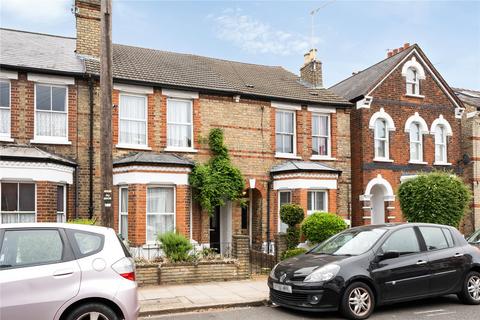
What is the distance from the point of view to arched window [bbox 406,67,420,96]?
19.8 m

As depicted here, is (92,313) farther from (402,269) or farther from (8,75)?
(8,75)

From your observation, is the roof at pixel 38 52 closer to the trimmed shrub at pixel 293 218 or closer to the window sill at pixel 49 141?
the window sill at pixel 49 141

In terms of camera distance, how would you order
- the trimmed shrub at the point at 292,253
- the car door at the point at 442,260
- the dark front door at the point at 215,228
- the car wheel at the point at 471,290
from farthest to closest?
the dark front door at the point at 215,228, the trimmed shrub at the point at 292,253, the car wheel at the point at 471,290, the car door at the point at 442,260

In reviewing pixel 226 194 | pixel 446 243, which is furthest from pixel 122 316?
pixel 226 194

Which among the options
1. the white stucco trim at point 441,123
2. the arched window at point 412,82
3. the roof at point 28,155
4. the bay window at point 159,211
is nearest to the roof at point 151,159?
the bay window at point 159,211

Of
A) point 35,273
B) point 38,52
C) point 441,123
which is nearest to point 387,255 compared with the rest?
point 35,273

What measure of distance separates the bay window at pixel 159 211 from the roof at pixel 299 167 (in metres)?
4.11

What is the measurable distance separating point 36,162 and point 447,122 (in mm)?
16189

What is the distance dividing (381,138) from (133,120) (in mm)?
9731

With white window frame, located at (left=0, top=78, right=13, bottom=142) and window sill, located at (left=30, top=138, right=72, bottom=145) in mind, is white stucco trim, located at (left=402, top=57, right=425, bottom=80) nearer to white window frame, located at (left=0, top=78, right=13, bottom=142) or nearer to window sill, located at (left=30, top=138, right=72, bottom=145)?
window sill, located at (left=30, top=138, right=72, bottom=145)

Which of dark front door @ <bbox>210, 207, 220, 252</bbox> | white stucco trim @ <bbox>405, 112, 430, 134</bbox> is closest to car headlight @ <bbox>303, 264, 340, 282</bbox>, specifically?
dark front door @ <bbox>210, 207, 220, 252</bbox>

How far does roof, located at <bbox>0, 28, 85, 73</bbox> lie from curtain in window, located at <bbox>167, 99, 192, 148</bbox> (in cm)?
312

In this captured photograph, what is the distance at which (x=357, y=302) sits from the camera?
25.1ft

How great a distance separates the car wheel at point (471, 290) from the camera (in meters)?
8.74
